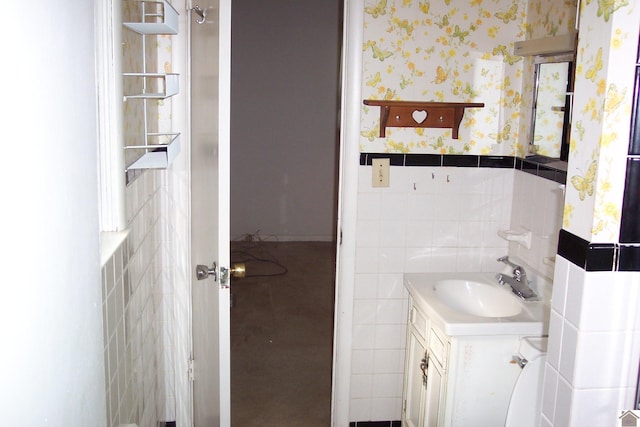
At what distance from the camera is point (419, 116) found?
2881 mm

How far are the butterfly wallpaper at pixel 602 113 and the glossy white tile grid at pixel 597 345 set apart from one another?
0.12m

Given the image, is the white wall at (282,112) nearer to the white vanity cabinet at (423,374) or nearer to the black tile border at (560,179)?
the black tile border at (560,179)

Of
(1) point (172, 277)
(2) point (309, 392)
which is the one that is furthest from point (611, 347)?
(2) point (309, 392)

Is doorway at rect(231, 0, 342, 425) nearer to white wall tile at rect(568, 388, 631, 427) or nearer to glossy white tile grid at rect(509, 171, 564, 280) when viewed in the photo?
glossy white tile grid at rect(509, 171, 564, 280)

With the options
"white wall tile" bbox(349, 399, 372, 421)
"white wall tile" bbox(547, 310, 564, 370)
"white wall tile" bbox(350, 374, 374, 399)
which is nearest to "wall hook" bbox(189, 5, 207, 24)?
"white wall tile" bbox(547, 310, 564, 370)

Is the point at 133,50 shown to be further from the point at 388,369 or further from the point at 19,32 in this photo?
the point at 388,369

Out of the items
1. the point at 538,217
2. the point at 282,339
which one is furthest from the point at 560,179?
the point at 282,339

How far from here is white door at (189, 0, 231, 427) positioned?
84.6 inches

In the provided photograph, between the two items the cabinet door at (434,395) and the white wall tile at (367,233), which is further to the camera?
the white wall tile at (367,233)

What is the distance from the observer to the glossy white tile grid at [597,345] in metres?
1.52

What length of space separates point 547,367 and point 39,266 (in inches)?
54.2

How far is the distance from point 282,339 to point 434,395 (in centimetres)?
190

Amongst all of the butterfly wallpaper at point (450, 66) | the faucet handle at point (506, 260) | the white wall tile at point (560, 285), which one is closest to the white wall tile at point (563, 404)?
the white wall tile at point (560, 285)

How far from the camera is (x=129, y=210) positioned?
2.02 metres
